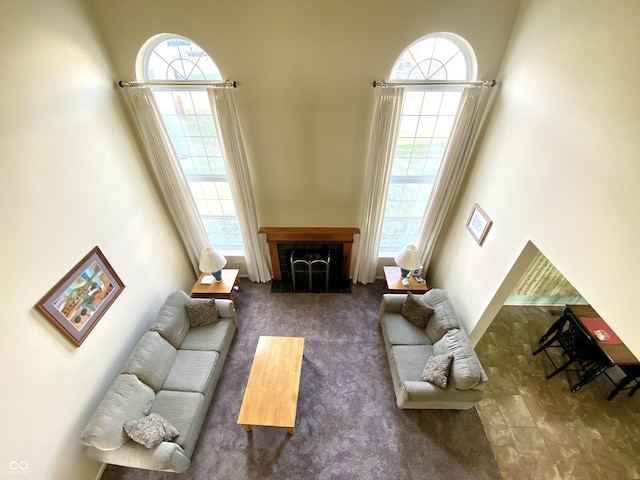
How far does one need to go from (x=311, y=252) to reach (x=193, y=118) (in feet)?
8.06

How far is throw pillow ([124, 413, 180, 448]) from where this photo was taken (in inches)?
102

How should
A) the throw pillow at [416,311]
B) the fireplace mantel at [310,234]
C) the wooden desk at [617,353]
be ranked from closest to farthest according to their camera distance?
the wooden desk at [617,353] → the throw pillow at [416,311] → the fireplace mantel at [310,234]

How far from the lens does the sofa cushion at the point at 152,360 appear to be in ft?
10.00

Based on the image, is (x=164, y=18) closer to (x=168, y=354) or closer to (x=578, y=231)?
(x=168, y=354)

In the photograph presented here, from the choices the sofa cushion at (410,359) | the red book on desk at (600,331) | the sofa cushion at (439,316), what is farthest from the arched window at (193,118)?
the red book on desk at (600,331)

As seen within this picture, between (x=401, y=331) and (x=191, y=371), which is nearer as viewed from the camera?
(x=191, y=371)

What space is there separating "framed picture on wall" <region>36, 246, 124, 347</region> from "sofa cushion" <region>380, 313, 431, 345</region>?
3261 mm

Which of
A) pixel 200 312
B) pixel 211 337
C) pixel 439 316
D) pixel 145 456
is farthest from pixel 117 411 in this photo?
pixel 439 316

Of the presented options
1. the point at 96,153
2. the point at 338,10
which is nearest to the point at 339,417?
the point at 96,153

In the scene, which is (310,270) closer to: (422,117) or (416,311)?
(416,311)

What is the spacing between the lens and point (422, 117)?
140 inches

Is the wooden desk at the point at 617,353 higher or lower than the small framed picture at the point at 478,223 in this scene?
lower

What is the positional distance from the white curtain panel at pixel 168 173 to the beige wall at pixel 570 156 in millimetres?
3887

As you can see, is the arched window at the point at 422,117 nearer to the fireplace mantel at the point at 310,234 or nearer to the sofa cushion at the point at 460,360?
the fireplace mantel at the point at 310,234
